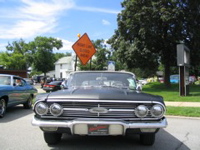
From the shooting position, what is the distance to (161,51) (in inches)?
1051

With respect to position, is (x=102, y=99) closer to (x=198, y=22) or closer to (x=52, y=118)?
(x=52, y=118)

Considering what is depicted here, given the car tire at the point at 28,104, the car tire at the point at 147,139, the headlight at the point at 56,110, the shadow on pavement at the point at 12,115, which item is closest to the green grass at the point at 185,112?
the car tire at the point at 147,139

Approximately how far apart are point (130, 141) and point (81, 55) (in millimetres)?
7308

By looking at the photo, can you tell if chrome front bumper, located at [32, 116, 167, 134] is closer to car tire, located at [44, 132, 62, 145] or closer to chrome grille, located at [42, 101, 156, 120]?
chrome grille, located at [42, 101, 156, 120]

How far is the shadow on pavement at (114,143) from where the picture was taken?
4.81 m

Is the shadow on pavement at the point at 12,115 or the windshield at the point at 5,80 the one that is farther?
the windshield at the point at 5,80

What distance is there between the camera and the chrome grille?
4.13 meters

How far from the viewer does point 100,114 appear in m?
4.13

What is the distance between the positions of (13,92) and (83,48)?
4.30 m

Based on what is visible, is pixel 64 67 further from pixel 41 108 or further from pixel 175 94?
pixel 41 108

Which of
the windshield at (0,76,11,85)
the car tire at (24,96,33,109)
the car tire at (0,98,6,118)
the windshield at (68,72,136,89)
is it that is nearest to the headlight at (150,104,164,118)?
the windshield at (68,72,136,89)

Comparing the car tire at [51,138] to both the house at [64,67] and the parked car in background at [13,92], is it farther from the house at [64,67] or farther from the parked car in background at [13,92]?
the house at [64,67]

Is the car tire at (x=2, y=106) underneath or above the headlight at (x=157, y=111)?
underneath

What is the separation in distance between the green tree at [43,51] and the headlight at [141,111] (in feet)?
239
